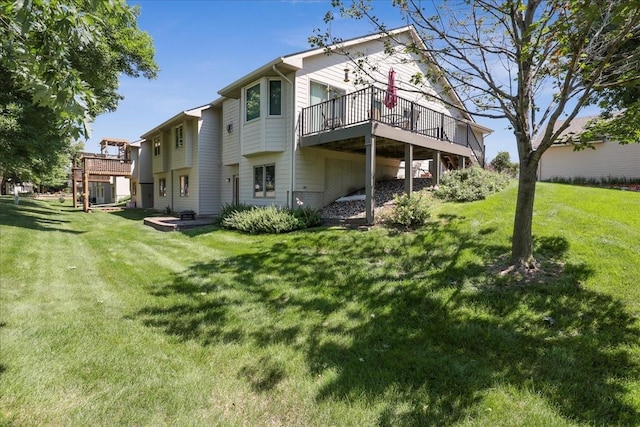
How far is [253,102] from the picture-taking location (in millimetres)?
13656

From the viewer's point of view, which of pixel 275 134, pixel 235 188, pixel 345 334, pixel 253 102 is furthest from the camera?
pixel 235 188

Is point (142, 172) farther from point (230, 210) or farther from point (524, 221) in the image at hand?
point (524, 221)

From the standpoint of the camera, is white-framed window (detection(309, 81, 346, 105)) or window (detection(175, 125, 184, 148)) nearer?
white-framed window (detection(309, 81, 346, 105))

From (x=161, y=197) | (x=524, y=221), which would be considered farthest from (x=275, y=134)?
(x=161, y=197)

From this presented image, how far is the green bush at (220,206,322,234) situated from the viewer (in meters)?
10.6

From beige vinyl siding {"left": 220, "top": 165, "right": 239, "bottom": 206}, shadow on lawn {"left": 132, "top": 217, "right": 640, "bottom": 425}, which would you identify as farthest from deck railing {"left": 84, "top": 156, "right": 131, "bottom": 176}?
shadow on lawn {"left": 132, "top": 217, "right": 640, "bottom": 425}

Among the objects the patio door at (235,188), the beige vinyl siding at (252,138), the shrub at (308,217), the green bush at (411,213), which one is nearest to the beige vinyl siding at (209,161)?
the patio door at (235,188)

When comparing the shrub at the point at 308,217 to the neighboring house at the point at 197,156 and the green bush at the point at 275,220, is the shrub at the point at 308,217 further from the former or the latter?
the neighboring house at the point at 197,156

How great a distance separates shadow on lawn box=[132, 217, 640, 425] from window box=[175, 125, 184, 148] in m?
14.2

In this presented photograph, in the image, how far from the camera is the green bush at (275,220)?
419 inches

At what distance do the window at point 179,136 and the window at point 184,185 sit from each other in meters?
1.84

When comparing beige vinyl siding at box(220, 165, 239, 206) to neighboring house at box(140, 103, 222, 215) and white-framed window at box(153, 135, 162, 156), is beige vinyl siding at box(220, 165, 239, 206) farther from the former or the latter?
white-framed window at box(153, 135, 162, 156)

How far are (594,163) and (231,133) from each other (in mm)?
22049

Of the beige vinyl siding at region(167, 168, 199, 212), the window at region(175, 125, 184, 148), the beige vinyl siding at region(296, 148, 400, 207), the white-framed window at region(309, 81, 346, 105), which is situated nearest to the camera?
the beige vinyl siding at region(296, 148, 400, 207)
